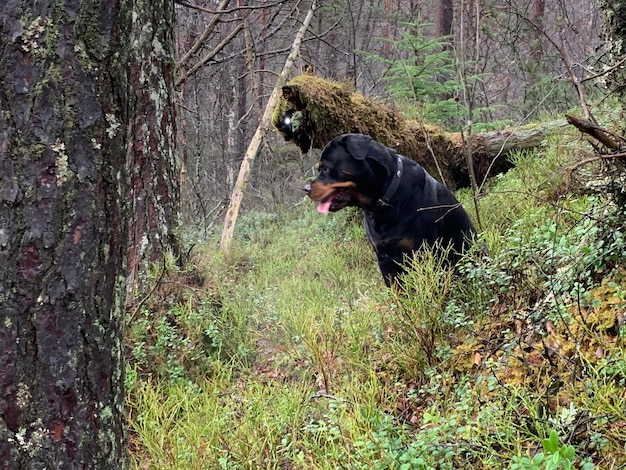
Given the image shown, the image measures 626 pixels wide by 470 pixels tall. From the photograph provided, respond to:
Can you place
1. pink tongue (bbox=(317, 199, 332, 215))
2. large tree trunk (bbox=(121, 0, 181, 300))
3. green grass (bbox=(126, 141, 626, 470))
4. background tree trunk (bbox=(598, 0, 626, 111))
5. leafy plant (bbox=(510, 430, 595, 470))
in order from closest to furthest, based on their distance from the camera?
leafy plant (bbox=(510, 430, 595, 470))
green grass (bbox=(126, 141, 626, 470))
background tree trunk (bbox=(598, 0, 626, 111))
large tree trunk (bbox=(121, 0, 181, 300))
pink tongue (bbox=(317, 199, 332, 215))

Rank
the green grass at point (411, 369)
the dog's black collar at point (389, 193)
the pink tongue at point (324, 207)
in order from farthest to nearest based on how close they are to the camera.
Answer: the pink tongue at point (324, 207) < the dog's black collar at point (389, 193) < the green grass at point (411, 369)

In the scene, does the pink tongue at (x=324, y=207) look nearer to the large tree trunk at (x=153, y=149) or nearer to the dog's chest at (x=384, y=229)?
the dog's chest at (x=384, y=229)

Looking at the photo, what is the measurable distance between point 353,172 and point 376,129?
2239mm

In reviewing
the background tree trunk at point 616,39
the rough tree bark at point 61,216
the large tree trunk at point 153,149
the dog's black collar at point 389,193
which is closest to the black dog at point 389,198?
the dog's black collar at point 389,193

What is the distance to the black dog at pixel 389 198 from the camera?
3.92m

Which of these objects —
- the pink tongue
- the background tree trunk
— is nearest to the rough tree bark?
the background tree trunk

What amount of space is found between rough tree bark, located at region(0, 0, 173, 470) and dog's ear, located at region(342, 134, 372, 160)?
274cm

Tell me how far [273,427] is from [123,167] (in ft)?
4.37

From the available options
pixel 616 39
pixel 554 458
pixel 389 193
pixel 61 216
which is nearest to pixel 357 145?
pixel 389 193

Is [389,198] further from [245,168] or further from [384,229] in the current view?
[245,168]

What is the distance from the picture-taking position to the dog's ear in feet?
13.1

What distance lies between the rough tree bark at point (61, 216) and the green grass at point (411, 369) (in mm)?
818

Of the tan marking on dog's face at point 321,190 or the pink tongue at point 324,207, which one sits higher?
the tan marking on dog's face at point 321,190

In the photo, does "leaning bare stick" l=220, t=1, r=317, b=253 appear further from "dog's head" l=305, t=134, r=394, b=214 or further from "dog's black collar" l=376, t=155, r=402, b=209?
"dog's black collar" l=376, t=155, r=402, b=209
